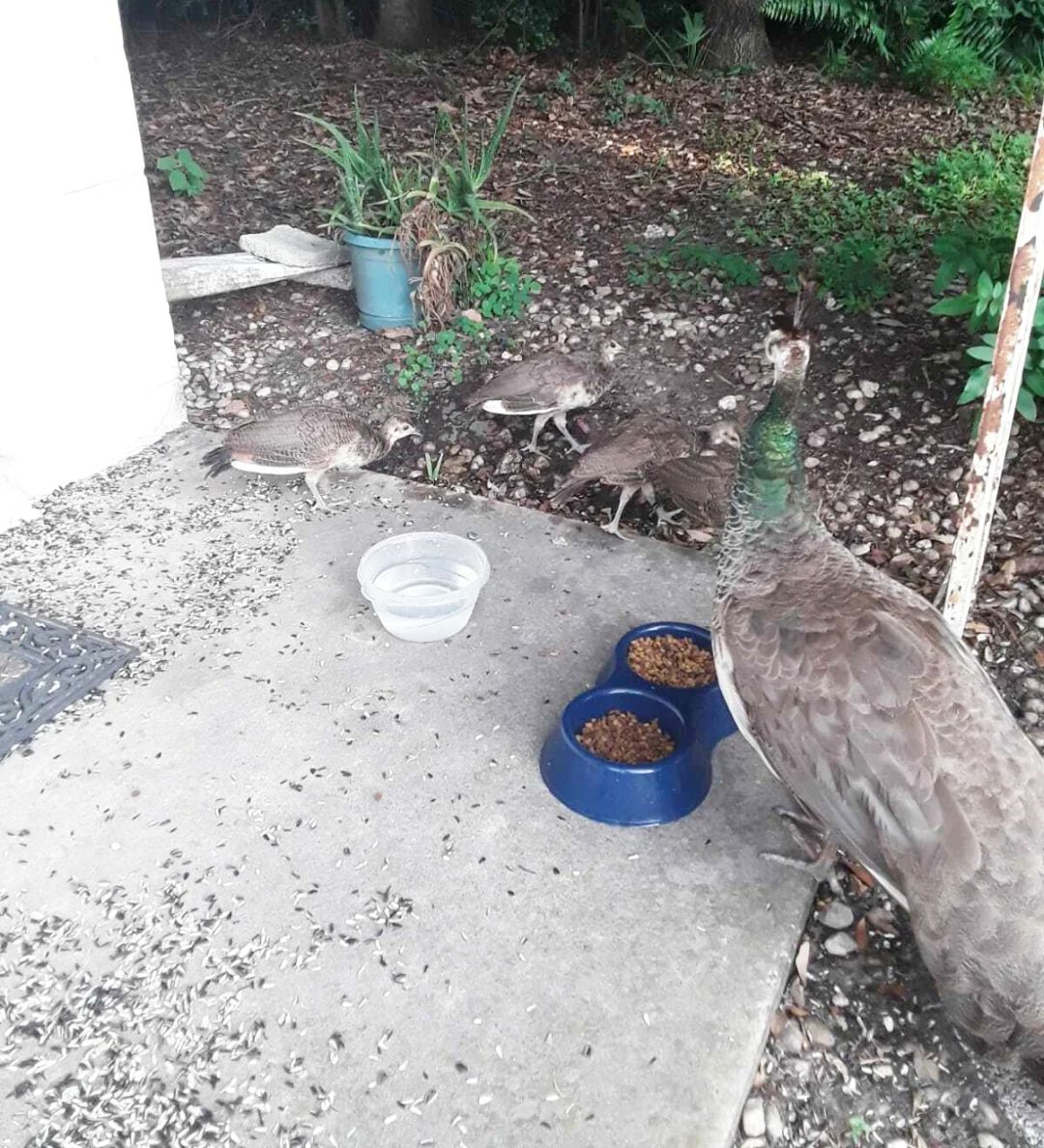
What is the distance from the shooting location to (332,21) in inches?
389

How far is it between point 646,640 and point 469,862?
2.90 feet

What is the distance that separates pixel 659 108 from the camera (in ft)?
26.5

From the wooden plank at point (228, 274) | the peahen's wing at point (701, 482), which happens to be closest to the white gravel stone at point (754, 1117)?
the peahen's wing at point (701, 482)

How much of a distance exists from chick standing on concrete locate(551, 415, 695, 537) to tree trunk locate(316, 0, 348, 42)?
7.95 meters

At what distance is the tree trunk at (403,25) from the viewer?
9617mm

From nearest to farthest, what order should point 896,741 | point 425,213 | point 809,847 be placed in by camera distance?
point 896,741 → point 809,847 → point 425,213

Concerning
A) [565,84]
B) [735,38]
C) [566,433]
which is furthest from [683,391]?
[735,38]

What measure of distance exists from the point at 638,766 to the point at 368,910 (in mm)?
752

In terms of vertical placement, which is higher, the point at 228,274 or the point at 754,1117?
the point at 228,274

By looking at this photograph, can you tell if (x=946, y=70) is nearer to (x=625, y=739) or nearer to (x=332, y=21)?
(x=332, y=21)

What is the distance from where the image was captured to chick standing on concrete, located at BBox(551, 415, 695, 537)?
12.2ft

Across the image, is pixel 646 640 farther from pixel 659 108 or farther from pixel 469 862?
pixel 659 108

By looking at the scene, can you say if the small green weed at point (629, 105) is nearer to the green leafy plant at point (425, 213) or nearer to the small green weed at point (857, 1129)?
the green leafy plant at point (425, 213)

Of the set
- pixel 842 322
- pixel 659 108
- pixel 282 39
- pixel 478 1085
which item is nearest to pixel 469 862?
pixel 478 1085
